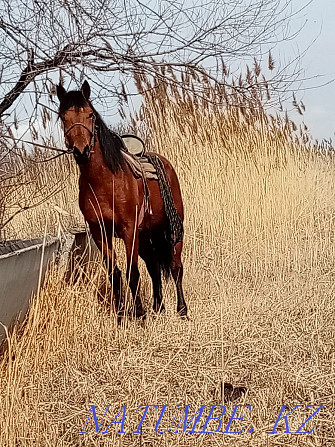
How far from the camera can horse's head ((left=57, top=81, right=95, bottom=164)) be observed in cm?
391

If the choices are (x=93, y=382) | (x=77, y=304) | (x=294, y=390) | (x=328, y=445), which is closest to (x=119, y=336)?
(x=77, y=304)

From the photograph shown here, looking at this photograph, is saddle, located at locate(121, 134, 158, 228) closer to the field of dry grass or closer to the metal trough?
the field of dry grass

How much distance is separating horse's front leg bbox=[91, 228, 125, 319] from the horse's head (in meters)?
0.68

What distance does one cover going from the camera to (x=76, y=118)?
3920 mm

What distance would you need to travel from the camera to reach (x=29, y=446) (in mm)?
2732

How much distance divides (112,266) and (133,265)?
0.50 ft

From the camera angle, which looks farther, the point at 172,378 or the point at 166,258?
the point at 166,258

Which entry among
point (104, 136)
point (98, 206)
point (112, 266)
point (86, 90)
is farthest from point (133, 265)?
point (86, 90)

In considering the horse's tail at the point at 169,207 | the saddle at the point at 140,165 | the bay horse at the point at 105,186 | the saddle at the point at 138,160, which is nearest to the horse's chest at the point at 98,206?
the bay horse at the point at 105,186

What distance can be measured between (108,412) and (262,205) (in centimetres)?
459

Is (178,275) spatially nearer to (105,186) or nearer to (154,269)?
(154,269)

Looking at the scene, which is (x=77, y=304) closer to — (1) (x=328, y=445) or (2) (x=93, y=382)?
(2) (x=93, y=382)

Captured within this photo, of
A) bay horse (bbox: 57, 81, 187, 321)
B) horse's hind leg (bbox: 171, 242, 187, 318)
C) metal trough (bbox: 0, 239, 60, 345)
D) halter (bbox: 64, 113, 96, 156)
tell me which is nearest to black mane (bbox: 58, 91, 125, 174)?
bay horse (bbox: 57, 81, 187, 321)

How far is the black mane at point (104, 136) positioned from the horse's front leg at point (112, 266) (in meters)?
0.48
